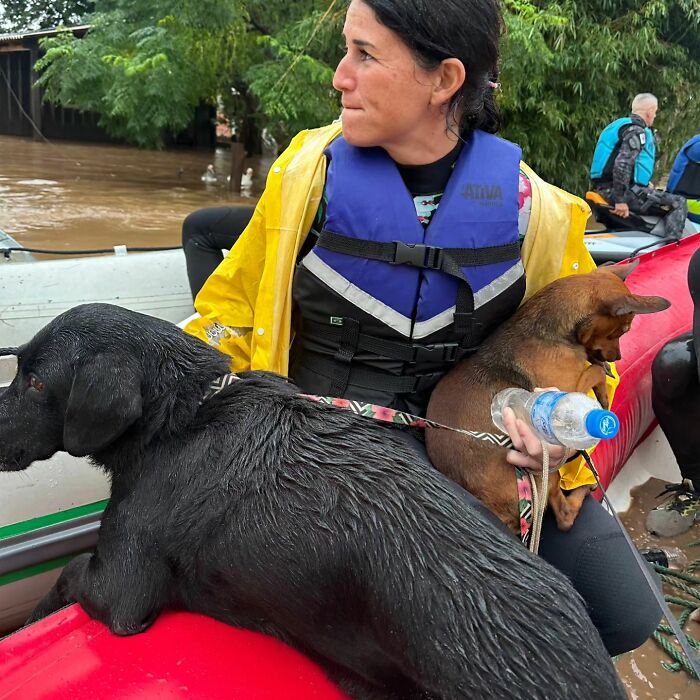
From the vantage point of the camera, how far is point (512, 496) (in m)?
1.93

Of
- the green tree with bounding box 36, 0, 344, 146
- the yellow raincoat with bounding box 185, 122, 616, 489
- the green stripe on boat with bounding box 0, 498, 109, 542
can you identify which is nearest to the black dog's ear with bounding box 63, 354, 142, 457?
the yellow raincoat with bounding box 185, 122, 616, 489

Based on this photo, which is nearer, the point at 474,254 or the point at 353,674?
the point at 353,674

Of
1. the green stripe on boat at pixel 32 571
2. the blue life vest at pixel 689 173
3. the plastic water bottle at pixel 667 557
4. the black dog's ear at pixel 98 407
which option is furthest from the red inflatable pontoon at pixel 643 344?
the blue life vest at pixel 689 173

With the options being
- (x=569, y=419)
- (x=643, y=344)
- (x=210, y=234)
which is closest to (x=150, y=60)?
(x=210, y=234)

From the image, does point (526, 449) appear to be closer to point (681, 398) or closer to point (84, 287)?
point (681, 398)

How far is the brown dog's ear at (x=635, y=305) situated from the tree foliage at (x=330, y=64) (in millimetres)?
8988

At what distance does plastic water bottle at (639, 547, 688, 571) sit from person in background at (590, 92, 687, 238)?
4495 mm

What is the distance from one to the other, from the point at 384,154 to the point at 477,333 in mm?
633

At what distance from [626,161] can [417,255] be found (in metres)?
6.98

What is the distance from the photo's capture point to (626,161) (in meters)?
7.84

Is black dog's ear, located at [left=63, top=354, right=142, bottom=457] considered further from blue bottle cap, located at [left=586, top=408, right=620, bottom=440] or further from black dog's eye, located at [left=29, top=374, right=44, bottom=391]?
blue bottle cap, located at [left=586, top=408, right=620, bottom=440]

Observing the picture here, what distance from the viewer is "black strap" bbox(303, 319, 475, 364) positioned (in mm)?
1970

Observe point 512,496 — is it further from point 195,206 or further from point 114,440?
point 195,206

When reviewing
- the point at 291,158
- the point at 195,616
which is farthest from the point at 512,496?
the point at 291,158
